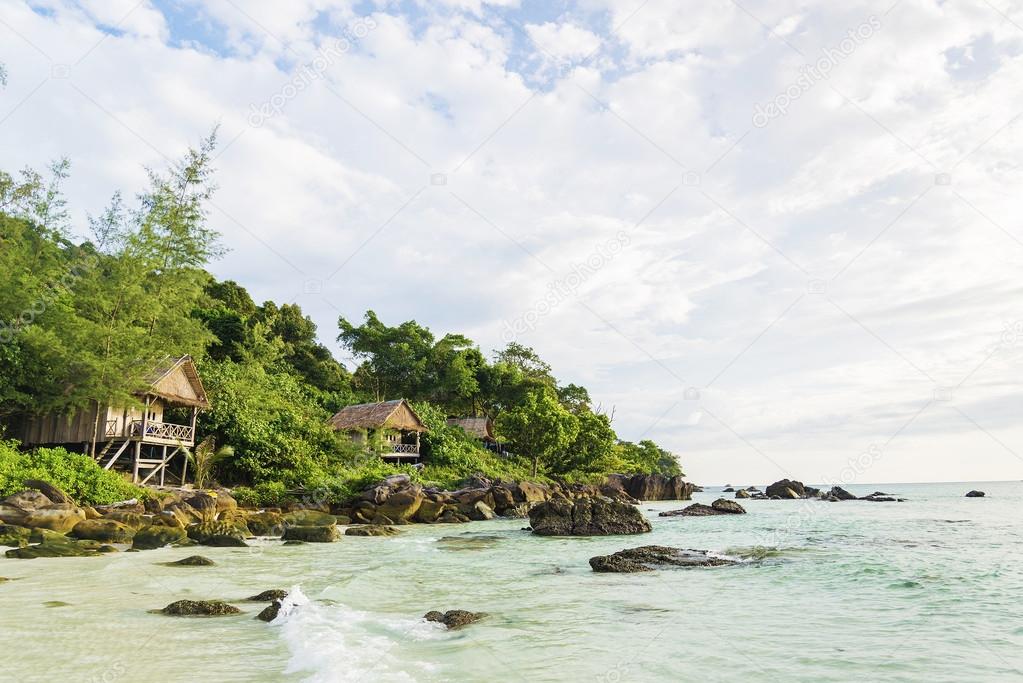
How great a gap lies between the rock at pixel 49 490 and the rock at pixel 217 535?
2790 millimetres

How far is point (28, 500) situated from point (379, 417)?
18800 mm

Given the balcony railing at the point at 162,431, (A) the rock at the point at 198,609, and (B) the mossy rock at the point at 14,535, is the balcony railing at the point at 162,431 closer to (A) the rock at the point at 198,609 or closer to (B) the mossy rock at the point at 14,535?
(B) the mossy rock at the point at 14,535

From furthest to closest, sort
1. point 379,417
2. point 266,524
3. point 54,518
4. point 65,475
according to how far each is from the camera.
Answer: point 379,417, point 266,524, point 65,475, point 54,518

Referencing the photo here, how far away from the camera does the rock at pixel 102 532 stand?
13.6m

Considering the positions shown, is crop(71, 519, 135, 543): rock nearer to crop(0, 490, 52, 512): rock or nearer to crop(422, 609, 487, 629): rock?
crop(0, 490, 52, 512): rock

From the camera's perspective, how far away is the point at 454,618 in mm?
7051

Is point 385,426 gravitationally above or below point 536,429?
below

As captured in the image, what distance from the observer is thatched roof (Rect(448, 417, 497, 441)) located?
1681 inches

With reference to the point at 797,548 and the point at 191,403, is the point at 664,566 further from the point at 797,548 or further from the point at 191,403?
the point at 191,403

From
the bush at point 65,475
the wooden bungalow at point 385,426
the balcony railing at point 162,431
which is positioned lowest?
the bush at point 65,475

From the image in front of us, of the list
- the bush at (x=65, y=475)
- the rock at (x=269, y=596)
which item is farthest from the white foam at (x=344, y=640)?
the bush at (x=65, y=475)

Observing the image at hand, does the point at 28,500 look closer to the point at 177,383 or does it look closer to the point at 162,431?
the point at 162,431

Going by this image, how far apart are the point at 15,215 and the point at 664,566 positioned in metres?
23.8

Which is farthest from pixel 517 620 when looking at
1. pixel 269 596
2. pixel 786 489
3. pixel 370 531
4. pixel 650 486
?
pixel 786 489
